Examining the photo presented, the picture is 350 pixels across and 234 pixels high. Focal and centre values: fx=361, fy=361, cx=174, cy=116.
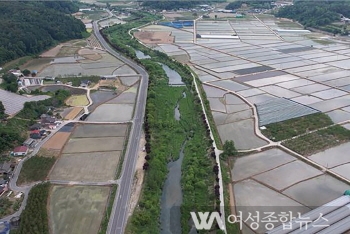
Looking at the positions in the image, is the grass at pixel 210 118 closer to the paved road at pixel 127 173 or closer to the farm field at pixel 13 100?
the paved road at pixel 127 173

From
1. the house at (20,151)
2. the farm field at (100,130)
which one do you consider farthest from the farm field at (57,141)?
the house at (20,151)

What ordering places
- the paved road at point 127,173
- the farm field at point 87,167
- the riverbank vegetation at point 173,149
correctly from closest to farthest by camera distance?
the paved road at point 127,173, the riverbank vegetation at point 173,149, the farm field at point 87,167

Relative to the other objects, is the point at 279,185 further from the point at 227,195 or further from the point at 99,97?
the point at 99,97

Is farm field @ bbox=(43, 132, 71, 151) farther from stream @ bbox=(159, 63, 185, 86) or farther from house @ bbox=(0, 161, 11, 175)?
stream @ bbox=(159, 63, 185, 86)

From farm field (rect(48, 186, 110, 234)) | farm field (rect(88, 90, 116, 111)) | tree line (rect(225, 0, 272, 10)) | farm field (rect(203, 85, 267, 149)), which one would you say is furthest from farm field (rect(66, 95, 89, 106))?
tree line (rect(225, 0, 272, 10))

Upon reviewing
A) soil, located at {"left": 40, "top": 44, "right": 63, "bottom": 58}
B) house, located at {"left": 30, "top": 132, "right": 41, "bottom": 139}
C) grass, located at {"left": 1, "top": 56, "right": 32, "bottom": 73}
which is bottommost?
soil, located at {"left": 40, "top": 44, "right": 63, "bottom": 58}

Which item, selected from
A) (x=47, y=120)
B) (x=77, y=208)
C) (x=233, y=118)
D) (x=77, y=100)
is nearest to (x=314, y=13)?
(x=233, y=118)
